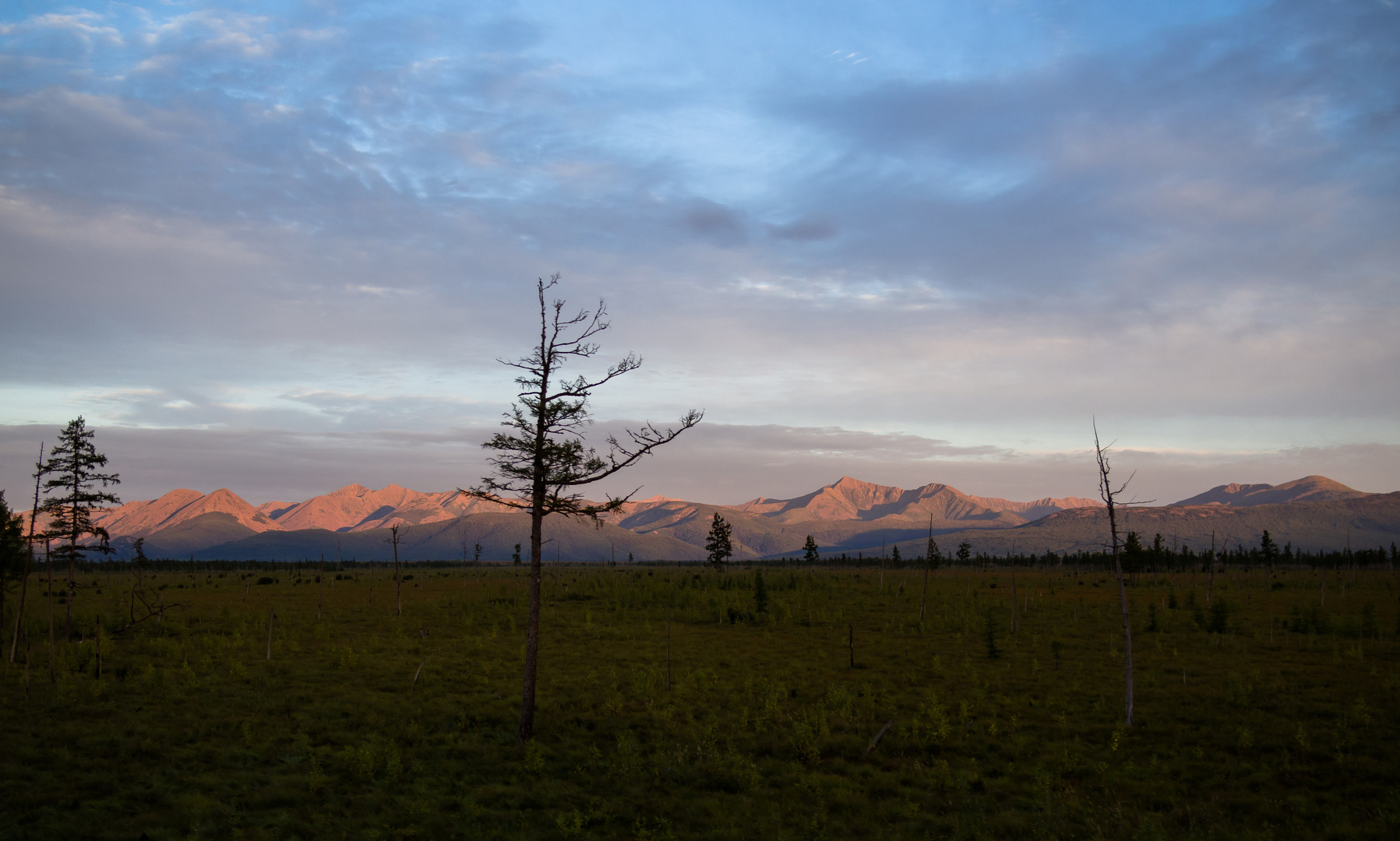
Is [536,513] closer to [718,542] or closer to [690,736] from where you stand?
[690,736]

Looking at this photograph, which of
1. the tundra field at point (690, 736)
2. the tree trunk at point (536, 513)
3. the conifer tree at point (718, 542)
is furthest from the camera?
the conifer tree at point (718, 542)

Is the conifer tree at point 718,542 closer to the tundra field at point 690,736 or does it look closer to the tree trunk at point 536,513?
the tundra field at point 690,736

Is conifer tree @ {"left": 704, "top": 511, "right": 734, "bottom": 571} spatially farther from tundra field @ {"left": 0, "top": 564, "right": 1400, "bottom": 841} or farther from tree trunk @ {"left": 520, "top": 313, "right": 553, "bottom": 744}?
tree trunk @ {"left": 520, "top": 313, "right": 553, "bottom": 744}

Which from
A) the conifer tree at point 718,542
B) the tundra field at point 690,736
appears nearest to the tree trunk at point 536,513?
the tundra field at point 690,736

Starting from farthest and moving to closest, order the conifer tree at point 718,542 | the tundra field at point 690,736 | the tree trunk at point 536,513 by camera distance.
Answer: the conifer tree at point 718,542 → the tree trunk at point 536,513 → the tundra field at point 690,736

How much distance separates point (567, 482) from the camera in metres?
23.5

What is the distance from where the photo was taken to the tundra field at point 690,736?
1709 cm

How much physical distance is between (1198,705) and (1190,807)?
1252cm

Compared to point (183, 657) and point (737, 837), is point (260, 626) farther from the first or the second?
point (737, 837)

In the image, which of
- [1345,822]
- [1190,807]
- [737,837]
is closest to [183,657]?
[737,837]

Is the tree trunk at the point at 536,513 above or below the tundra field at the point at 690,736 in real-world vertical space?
above

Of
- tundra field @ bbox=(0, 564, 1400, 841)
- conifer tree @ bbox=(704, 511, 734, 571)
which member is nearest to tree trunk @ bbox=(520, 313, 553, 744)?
tundra field @ bbox=(0, 564, 1400, 841)

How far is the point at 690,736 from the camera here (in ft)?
79.8

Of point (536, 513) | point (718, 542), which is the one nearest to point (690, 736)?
point (536, 513)
